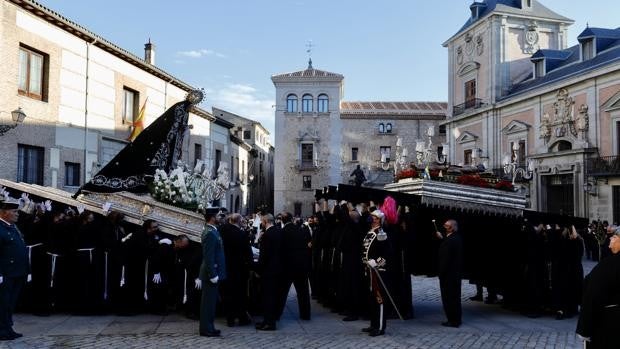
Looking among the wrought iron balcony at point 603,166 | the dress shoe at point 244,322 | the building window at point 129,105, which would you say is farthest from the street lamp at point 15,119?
the wrought iron balcony at point 603,166

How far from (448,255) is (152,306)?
16.0ft

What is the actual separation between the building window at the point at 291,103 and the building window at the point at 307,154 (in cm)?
313

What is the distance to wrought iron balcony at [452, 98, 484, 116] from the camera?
3572 centimetres

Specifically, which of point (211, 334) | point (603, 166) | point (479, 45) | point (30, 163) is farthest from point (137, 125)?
point (479, 45)

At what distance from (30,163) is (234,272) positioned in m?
10.4

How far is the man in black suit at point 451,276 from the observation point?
28.2ft

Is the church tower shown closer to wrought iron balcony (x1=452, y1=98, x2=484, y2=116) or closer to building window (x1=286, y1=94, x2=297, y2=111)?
building window (x1=286, y1=94, x2=297, y2=111)

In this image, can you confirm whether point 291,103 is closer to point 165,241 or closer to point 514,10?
point 514,10

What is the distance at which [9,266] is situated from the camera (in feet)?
23.7

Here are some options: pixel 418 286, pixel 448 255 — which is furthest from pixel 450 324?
pixel 418 286

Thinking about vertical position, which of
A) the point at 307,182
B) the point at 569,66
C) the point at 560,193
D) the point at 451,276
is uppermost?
the point at 569,66

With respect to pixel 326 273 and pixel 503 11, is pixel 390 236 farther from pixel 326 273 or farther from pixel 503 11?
pixel 503 11

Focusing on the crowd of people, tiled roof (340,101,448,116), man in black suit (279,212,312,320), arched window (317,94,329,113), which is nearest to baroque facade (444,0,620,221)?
tiled roof (340,101,448,116)

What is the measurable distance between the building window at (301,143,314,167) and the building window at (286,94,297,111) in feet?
10.3
